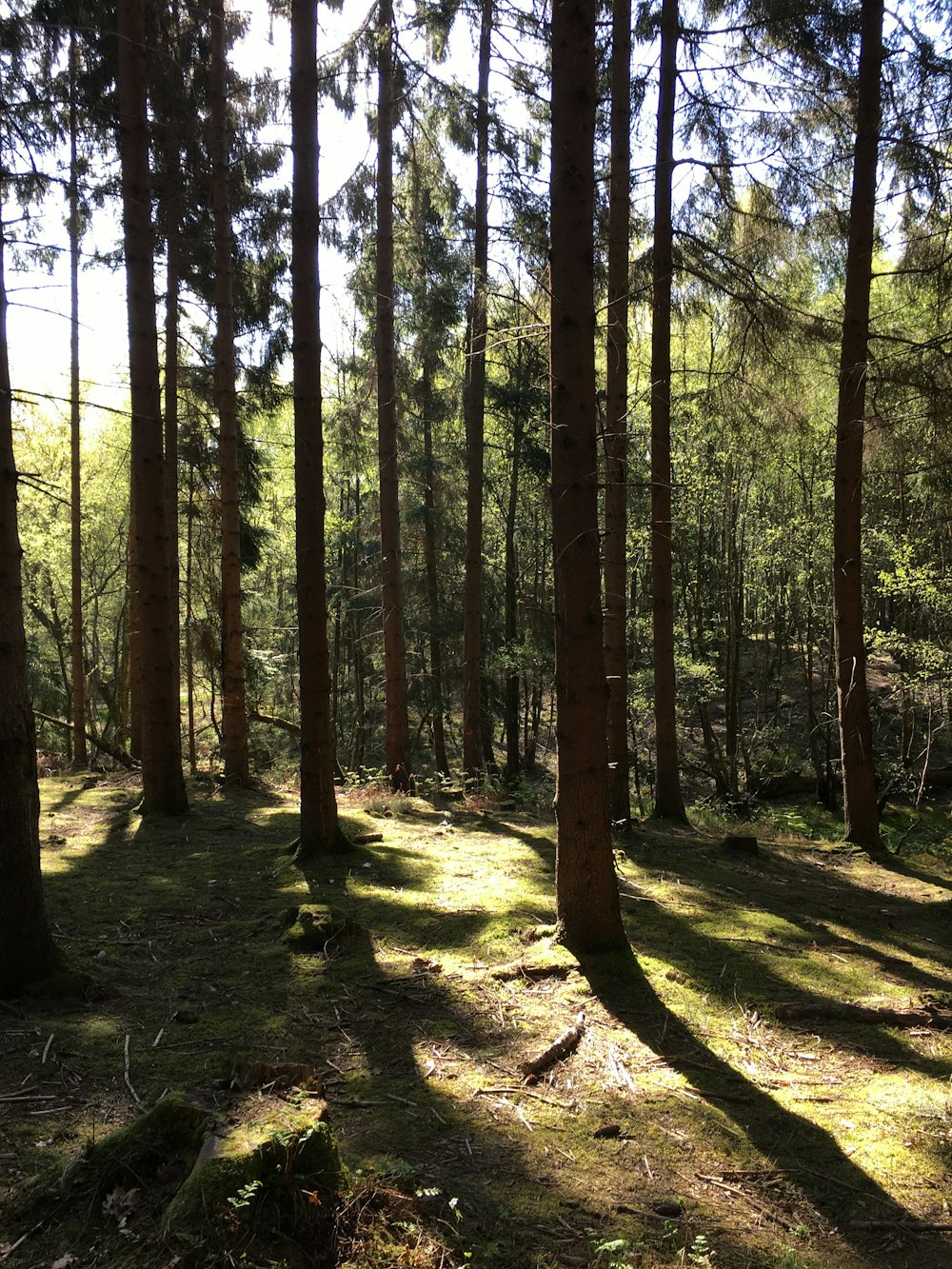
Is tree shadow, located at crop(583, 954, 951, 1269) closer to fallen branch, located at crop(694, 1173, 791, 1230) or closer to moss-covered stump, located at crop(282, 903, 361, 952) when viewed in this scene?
fallen branch, located at crop(694, 1173, 791, 1230)

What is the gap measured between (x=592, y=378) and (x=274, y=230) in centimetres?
928

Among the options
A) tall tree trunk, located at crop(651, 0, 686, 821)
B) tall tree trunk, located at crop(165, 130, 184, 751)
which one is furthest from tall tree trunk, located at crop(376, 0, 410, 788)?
tall tree trunk, located at crop(651, 0, 686, 821)

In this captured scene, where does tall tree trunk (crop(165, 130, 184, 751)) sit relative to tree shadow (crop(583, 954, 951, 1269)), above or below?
above

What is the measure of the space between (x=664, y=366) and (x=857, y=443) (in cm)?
250

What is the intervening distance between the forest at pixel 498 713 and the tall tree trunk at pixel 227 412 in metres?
0.09

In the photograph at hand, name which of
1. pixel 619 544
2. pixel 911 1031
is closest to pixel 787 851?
pixel 619 544

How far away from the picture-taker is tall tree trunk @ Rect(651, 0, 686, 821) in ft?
32.7

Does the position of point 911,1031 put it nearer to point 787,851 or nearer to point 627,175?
point 787,851

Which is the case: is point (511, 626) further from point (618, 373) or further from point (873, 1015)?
point (873, 1015)

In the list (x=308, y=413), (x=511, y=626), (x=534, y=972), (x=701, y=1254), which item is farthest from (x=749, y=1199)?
(x=511, y=626)

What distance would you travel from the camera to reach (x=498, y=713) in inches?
735

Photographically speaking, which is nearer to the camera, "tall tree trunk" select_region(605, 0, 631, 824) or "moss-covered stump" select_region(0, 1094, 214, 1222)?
"moss-covered stump" select_region(0, 1094, 214, 1222)

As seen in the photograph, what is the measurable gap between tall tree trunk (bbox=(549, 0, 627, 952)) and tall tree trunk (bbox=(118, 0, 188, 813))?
19.0 feet

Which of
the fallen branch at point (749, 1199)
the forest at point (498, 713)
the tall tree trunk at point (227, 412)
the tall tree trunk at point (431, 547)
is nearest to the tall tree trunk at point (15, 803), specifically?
the forest at point (498, 713)
